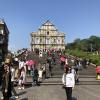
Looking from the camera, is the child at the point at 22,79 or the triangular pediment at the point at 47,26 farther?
the triangular pediment at the point at 47,26

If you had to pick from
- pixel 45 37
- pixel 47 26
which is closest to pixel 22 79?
pixel 47 26

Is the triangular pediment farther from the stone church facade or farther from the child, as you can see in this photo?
the child

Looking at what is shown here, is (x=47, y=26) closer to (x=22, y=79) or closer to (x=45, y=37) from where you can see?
(x=45, y=37)

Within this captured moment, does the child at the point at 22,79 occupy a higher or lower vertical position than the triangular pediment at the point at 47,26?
lower

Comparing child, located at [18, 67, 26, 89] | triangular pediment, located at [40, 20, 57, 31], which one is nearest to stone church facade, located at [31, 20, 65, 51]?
triangular pediment, located at [40, 20, 57, 31]

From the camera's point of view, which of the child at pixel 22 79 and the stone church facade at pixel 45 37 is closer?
the child at pixel 22 79

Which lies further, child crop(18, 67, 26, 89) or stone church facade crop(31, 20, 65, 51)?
stone church facade crop(31, 20, 65, 51)

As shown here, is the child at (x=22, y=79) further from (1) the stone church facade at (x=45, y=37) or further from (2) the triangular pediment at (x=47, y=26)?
(2) the triangular pediment at (x=47, y=26)

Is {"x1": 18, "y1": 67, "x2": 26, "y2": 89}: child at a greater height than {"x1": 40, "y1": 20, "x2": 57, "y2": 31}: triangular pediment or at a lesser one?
lesser

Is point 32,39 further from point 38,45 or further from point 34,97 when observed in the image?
point 34,97

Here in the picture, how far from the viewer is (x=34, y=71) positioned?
2905cm

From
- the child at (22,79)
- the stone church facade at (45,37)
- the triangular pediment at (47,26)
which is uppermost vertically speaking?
the triangular pediment at (47,26)

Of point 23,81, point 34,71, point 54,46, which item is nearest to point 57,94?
point 23,81

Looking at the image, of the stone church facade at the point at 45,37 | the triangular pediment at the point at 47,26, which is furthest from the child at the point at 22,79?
the triangular pediment at the point at 47,26
